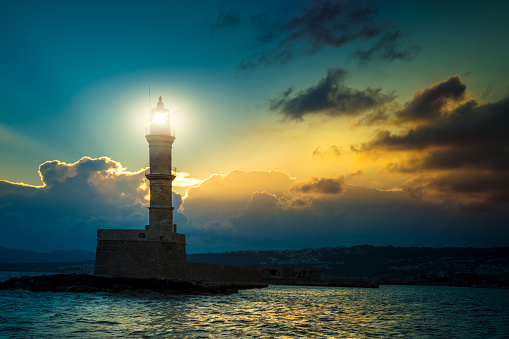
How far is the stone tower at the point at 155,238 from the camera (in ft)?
131

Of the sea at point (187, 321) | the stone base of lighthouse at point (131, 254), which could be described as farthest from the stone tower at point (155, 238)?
the sea at point (187, 321)

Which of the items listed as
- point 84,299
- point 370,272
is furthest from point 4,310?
point 370,272

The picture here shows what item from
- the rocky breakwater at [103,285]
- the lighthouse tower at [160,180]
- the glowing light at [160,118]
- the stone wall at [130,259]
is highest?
the glowing light at [160,118]

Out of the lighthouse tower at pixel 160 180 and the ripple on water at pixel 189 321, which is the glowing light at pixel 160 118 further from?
the ripple on water at pixel 189 321

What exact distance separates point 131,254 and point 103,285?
3.08m

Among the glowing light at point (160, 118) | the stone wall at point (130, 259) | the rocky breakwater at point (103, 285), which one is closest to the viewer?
the rocky breakwater at point (103, 285)

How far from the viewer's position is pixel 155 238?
134 feet

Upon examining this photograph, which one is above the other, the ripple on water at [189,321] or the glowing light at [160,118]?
the glowing light at [160,118]

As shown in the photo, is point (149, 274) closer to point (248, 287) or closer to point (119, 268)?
point (119, 268)

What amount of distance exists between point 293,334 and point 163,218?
21.8 meters

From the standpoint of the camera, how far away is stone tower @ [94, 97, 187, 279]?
4006cm

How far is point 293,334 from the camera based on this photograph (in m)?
23.0

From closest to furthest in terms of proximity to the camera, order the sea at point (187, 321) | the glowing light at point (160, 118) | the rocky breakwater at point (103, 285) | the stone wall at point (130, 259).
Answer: the sea at point (187, 321), the rocky breakwater at point (103, 285), the stone wall at point (130, 259), the glowing light at point (160, 118)

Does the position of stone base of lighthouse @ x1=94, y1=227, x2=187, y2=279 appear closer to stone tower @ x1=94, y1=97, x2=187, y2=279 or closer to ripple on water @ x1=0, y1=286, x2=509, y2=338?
stone tower @ x1=94, y1=97, x2=187, y2=279
